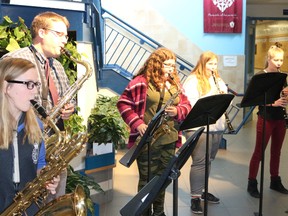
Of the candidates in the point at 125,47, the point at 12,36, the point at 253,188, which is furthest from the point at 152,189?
the point at 125,47

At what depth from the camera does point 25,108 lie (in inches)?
77.7

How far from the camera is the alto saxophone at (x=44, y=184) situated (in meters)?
2.04

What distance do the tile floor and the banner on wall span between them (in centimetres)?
329

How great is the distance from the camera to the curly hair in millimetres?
3389

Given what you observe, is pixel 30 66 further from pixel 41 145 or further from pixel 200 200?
pixel 200 200

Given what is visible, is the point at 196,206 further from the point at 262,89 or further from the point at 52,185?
the point at 52,185

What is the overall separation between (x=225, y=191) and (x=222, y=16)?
17.1 feet

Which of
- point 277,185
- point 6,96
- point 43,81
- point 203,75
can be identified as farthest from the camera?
point 277,185

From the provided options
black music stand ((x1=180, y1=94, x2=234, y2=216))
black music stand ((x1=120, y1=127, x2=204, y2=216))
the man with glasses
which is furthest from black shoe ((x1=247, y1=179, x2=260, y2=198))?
black music stand ((x1=120, y1=127, x2=204, y2=216))

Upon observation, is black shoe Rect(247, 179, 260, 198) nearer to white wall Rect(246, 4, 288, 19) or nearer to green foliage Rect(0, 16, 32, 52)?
green foliage Rect(0, 16, 32, 52)

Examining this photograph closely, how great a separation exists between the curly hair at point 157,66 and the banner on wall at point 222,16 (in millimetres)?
5746

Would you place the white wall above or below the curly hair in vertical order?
above

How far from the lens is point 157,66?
3412mm

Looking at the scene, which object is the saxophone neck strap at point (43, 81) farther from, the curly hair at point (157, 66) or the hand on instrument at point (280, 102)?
the hand on instrument at point (280, 102)
